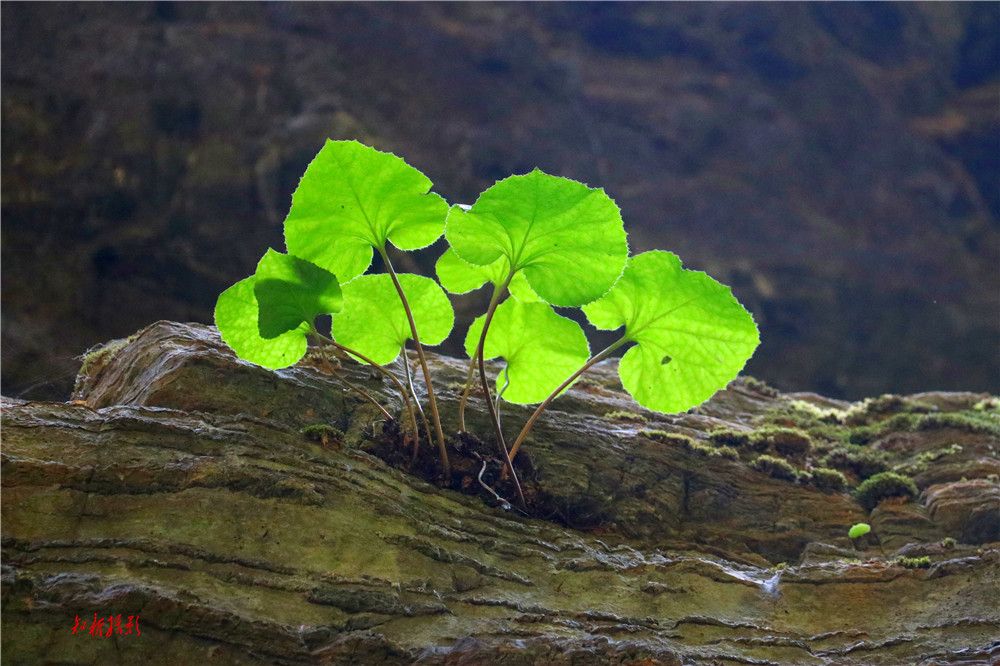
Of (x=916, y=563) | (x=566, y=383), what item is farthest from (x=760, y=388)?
(x=566, y=383)

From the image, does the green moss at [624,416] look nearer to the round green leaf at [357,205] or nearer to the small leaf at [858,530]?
the small leaf at [858,530]

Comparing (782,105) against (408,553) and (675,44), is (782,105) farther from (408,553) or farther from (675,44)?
(408,553)

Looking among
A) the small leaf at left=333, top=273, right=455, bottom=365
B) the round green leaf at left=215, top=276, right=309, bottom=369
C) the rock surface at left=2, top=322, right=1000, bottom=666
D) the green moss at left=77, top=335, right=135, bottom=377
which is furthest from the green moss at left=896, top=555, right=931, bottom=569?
the green moss at left=77, top=335, right=135, bottom=377

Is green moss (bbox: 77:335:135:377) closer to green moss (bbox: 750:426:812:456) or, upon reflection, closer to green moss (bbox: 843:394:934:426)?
green moss (bbox: 750:426:812:456)

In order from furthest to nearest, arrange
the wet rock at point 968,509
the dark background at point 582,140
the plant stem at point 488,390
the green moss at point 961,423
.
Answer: the dark background at point 582,140
the green moss at point 961,423
the wet rock at point 968,509
the plant stem at point 488,390

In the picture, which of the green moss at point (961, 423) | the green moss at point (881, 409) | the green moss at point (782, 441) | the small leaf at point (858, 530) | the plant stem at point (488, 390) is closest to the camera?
the plant stem at point (488, 390)

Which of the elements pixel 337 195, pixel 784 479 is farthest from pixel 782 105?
pixel 337 195

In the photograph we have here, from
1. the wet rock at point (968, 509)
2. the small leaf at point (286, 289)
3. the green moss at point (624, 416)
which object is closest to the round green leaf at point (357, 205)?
the small leaf at point (286, 289)
